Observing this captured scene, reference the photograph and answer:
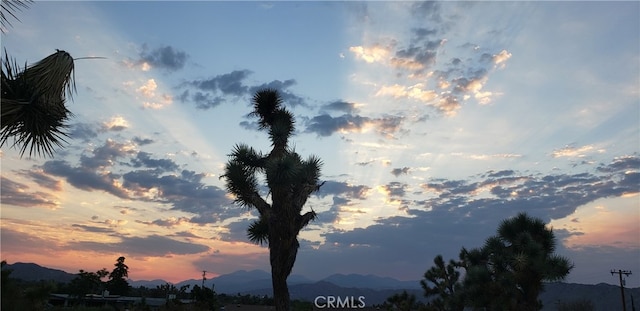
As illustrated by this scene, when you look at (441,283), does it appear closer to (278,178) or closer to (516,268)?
(516,268)

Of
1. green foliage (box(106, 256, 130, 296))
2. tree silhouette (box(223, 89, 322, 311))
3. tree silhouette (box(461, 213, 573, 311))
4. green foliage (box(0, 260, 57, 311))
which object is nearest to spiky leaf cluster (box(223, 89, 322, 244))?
tree silhouette (box(223, 89, 322, 311))

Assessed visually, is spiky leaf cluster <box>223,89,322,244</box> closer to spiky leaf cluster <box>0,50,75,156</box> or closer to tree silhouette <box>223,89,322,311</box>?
tree silhouette <box>223,89,322,311</box>

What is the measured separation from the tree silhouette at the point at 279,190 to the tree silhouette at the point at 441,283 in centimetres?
1923

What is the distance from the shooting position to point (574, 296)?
3920 inches

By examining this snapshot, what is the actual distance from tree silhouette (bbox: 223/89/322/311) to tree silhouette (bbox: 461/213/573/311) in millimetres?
11112

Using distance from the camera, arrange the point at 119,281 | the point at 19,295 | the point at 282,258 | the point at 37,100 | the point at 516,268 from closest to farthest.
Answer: the point at 37,100
the point at 19,295
the point at 282,258
the point at 516,268
the point at 119,281

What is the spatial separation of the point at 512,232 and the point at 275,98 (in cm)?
1447

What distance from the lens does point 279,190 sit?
16.5 metres

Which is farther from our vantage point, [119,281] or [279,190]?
[119,281]

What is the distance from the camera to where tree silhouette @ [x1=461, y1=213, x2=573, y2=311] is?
21172 mm

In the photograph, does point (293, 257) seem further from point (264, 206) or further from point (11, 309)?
point (11, 309)

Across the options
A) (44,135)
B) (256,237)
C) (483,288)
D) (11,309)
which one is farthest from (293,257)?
(483,288)

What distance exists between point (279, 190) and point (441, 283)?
2191cm

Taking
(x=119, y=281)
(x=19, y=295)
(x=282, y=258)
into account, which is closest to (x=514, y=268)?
(x=282, y=258)
